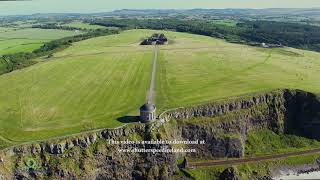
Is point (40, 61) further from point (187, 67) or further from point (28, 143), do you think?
point (28, 143)

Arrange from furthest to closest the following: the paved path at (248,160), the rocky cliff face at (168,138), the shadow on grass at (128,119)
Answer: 1. the paved path at (248,160)
2. the shadow on grass at (128,119)
3. the rocky cliff face at (168,138)

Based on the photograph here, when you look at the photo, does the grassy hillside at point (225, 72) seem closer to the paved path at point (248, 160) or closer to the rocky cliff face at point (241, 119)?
the rocky cliff face at point (241, 119)

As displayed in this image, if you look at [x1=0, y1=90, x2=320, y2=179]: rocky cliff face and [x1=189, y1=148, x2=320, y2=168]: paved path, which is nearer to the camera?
[x1=0, y1=90, x2=320, y2=179]: rocky cliff face

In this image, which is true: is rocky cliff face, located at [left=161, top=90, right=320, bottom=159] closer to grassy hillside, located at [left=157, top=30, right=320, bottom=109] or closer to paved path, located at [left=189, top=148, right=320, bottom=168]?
paved path, located at [left=189, top=148, right=320, bottom=168]

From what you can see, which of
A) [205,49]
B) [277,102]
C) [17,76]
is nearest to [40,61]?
[17,76]

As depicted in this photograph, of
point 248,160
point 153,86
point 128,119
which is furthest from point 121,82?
point 248,160

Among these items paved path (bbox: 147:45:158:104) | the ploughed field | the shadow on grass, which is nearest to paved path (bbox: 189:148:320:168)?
the ploughed field

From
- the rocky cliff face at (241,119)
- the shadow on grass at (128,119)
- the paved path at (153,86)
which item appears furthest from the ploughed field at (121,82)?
the rocky cliff face at (241,119)
